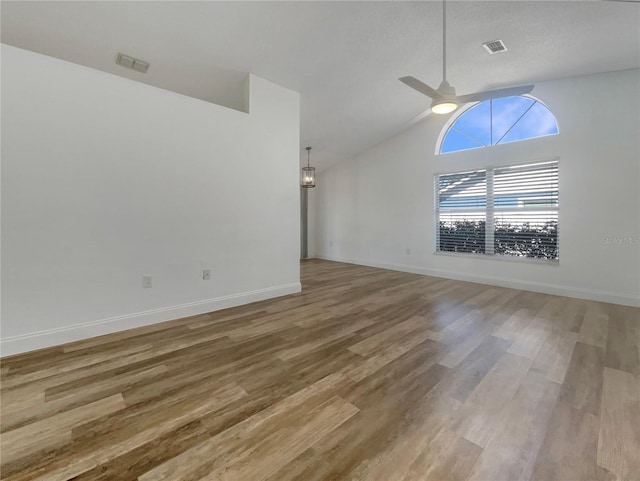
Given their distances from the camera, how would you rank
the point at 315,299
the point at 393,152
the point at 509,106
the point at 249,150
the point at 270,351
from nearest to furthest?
the point at 270,351
the point at 249,150
the point at 315,299
the point at 509,106
the point at 393,152

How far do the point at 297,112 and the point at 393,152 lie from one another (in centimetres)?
293

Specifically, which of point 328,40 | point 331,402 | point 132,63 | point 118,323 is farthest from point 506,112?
point 118,323

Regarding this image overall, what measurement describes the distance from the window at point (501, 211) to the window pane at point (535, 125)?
1.61 ft

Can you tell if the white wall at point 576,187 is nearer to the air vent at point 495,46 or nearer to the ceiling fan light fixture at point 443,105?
the air vent at point 495,46

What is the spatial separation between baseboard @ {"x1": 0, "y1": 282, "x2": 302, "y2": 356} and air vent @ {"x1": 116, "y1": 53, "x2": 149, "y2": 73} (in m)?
2.90

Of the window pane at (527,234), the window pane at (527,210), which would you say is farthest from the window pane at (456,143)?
the window pane at (527,234)

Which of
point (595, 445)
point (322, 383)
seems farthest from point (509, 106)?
point (322, 383)

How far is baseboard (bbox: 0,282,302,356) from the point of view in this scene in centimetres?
232

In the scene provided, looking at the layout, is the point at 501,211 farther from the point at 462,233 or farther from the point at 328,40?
the point at 328,40

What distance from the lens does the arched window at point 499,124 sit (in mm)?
4363

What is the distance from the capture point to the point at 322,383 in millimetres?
1881

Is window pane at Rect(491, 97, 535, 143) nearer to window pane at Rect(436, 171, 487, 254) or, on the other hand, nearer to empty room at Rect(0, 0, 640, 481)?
empty room at Rect(0, 0, 640, 481)

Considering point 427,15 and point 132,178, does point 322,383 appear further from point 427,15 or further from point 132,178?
point 427,15

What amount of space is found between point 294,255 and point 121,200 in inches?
92.6
